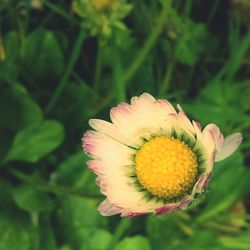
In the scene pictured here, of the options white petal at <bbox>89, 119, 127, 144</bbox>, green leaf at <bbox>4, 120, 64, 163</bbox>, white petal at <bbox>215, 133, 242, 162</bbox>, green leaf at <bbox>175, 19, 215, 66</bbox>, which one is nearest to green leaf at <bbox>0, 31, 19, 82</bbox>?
green leaf at <bbox>4, 120, 64, 163</bbox>

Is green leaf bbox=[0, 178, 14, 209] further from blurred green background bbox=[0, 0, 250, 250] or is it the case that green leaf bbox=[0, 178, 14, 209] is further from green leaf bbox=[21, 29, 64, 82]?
green leaf bbox=[21, 29, 64, 82]

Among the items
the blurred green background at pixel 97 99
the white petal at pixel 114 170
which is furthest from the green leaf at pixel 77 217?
the white petal at pixel 114 170

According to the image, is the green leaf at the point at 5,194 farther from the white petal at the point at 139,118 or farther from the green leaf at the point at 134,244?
the white petal at the point at 139,118

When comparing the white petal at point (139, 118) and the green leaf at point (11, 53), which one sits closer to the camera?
the white petal at point (139, 118)

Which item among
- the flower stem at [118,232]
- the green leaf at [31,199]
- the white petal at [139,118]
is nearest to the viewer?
the white petal at [139,118]

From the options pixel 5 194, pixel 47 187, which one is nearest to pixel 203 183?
pixel 47 187

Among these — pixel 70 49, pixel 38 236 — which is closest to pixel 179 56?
pixel 70 49

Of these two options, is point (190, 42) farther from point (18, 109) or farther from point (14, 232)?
point (14, 232)
